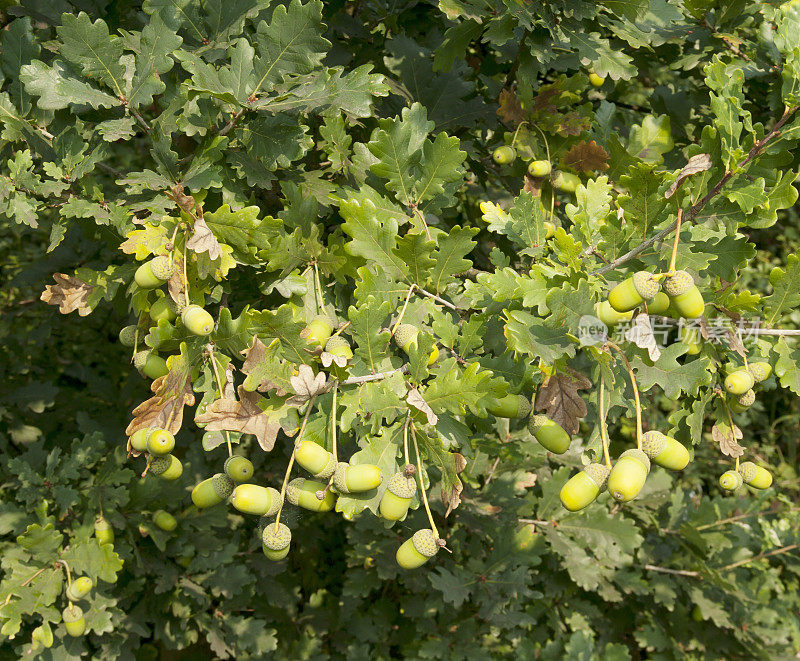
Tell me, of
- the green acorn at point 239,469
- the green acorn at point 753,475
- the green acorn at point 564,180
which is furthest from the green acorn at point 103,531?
the green acorn at point 753,475

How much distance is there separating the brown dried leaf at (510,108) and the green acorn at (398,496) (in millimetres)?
1243

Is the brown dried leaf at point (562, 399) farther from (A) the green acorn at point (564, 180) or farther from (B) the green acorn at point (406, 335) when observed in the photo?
(A) the green acorn at point (564, 180)

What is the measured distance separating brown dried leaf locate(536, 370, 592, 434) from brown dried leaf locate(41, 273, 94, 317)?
1.22 meters

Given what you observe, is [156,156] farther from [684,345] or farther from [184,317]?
[684,345]

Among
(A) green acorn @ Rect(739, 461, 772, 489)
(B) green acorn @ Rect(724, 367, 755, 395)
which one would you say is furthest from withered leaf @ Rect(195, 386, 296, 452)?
(A) green acorn @ Rect(739, 461, 772, 489)

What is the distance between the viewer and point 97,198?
1724 millimetres

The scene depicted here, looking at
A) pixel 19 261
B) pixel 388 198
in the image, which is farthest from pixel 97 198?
pixel 19 261

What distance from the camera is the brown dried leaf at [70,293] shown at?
176 cm

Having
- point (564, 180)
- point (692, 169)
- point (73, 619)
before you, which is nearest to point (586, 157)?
point (564, 180)

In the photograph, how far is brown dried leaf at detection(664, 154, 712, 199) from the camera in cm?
128

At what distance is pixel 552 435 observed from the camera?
150cm

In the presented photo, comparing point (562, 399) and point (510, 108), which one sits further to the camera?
point (510, 108)

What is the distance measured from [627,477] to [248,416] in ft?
2.61

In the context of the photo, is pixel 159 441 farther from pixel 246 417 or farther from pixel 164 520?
pixel 164 520
